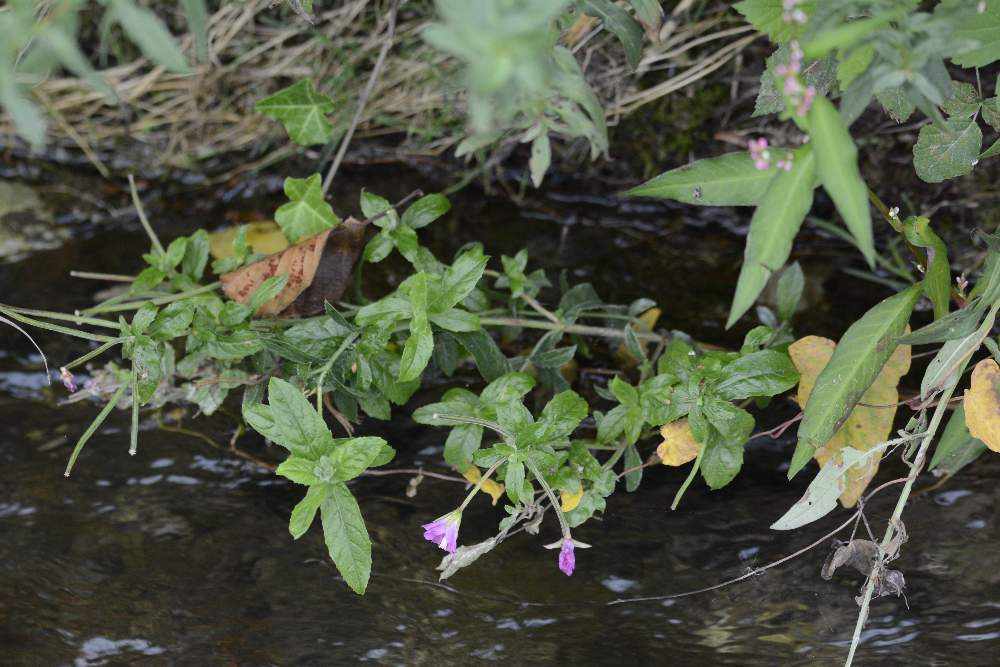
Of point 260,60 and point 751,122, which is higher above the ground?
point 260,60

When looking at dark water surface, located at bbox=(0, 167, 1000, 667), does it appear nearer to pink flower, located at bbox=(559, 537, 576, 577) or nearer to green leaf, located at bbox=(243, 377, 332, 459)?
pink flower, located at bbox=(559, 537, 576, 577)

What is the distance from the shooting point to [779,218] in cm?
107

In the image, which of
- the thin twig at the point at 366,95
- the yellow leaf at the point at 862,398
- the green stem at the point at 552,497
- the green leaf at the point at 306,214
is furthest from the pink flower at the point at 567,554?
the thin twig at the point at 366,95

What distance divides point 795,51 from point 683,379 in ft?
1.94

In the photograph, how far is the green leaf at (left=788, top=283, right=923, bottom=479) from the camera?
4.53 feet

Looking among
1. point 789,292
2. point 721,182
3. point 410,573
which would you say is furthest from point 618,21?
point 410,573

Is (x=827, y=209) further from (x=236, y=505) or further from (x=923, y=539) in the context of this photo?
(x=236, y=505)

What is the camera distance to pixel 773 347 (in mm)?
1610

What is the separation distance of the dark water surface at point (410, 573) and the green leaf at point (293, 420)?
15.4 inches

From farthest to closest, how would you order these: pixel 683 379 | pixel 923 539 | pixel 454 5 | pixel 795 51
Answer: pixel 923 539
pixel 683 379
pixel 795 51
pixel 454 5

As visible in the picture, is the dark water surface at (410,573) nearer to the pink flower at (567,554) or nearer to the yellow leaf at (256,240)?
the pink flower at (567,554)

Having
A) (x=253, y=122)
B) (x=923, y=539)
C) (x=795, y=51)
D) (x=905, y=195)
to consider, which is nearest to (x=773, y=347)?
(x=923, y=539)

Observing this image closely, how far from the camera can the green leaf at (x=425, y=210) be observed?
167cm

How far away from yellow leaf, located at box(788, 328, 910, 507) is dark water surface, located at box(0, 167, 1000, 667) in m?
0.22
